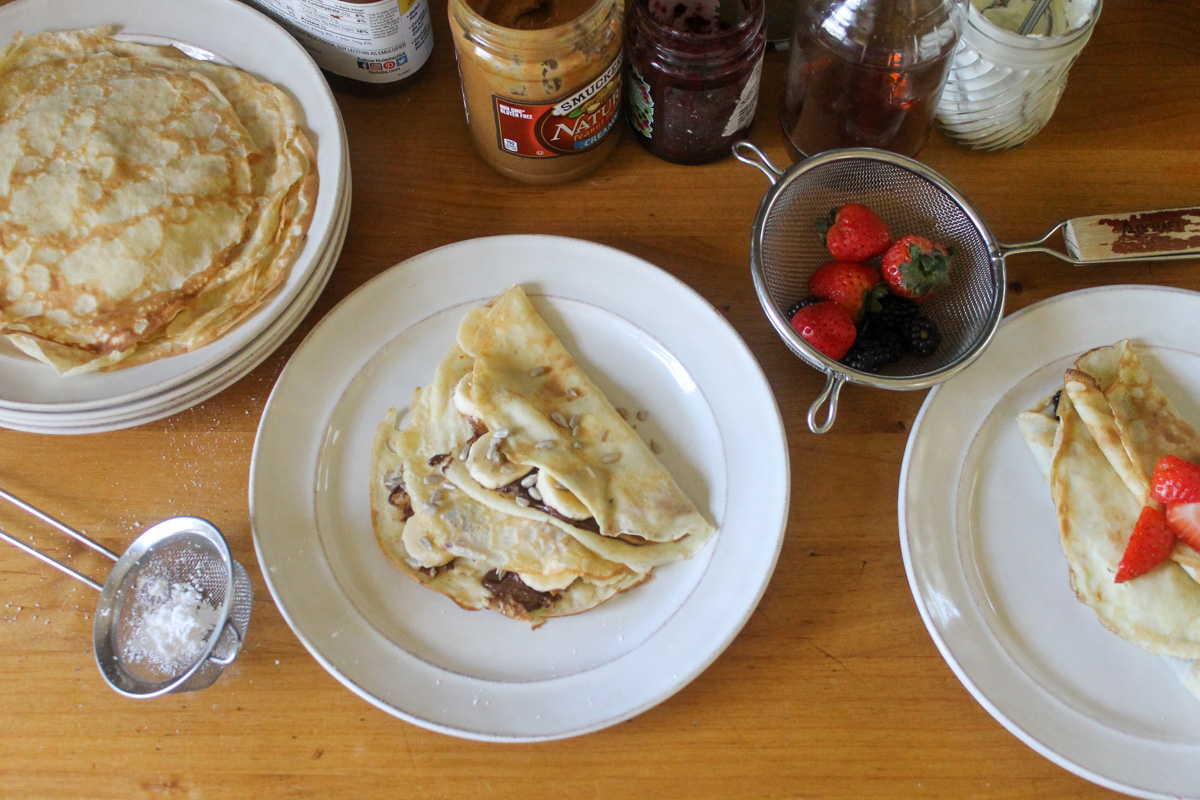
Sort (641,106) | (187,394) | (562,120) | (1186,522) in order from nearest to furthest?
(1186,522) → (187,394) → (562,120) → (641,106)

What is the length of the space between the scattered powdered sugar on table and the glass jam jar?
1238 mm

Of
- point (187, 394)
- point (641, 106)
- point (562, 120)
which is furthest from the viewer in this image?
point (641, 106)

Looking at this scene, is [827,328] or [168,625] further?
[827,328]

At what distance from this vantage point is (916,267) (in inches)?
56.1

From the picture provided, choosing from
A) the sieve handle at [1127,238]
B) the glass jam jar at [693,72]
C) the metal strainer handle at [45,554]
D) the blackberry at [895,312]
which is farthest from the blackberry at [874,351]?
the metal strainer handle at [45,554]

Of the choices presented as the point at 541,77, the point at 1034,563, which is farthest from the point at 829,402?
the point at 541,77

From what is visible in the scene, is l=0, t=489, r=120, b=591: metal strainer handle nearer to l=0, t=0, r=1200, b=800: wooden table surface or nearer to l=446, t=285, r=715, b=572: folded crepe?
l=0, t=0, r=1200, b=800: wooden table surface

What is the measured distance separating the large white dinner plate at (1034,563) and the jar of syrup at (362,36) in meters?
1.26

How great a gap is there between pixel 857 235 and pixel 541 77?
666mm

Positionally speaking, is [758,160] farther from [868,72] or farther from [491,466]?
[491,466]

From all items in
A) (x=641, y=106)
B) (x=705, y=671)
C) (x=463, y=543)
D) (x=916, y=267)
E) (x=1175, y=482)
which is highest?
(x=641, y=106)

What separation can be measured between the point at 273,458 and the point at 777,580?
36.2 inches

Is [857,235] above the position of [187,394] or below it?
above

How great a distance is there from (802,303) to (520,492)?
660mm
